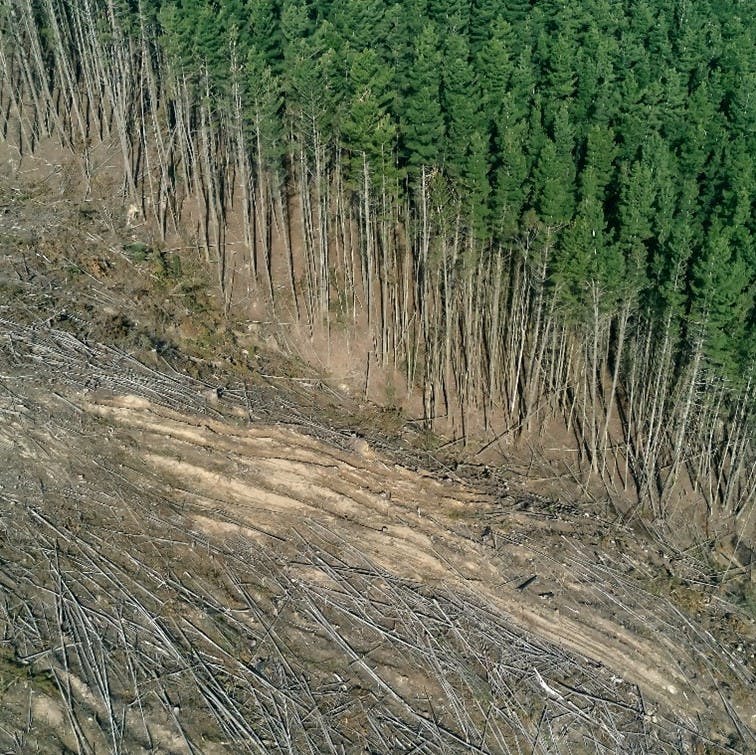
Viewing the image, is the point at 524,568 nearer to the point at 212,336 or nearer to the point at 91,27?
the point at 212,336

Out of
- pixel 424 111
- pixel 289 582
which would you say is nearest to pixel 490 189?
pixel 424 111

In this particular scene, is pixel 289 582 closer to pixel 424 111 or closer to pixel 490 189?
pixel 490 189

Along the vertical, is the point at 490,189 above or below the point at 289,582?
above

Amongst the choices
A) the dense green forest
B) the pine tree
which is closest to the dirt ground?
the dense green forest

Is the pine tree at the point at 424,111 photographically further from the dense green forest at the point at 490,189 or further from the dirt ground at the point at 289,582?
the dirt ground at the point at 289,582

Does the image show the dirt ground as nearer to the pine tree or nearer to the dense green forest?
the dense green forest

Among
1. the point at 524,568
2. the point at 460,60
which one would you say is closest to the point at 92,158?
the point at 460,60
